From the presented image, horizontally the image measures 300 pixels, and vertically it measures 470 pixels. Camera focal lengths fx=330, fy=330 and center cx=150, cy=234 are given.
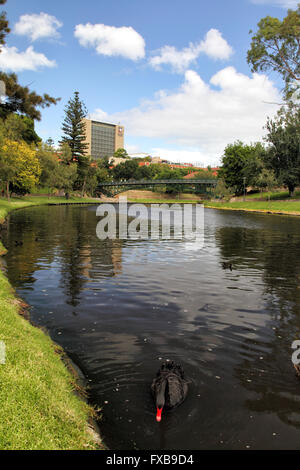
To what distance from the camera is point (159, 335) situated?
965cm

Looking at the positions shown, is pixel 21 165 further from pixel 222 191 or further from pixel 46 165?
pixel 222 191

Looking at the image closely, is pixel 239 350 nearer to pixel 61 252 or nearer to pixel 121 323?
pixel 121 323

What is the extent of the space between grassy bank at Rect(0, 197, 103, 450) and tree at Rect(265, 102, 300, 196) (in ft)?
291

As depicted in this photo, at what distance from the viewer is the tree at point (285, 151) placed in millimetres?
85438

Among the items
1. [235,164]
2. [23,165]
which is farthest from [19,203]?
[235,164]

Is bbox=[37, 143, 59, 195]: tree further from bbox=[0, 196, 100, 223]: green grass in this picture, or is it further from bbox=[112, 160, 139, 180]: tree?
bbox=[112, 160, 139, 180]: tree

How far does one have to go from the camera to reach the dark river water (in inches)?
233

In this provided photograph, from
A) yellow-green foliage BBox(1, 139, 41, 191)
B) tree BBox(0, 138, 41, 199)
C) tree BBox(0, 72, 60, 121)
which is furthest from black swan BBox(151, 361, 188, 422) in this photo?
yellow-green foliage BBox(1, 139, 41, 191)

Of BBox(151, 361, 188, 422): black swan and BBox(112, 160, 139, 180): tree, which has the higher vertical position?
BBox(112, 160, 139, 180): tree

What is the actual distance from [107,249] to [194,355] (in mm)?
16398

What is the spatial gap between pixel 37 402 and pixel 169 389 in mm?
2472

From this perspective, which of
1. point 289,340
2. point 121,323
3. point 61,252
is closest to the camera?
point 289,340

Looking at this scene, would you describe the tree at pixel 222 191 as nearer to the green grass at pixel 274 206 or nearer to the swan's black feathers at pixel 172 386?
the green grass at pixel 274 206
